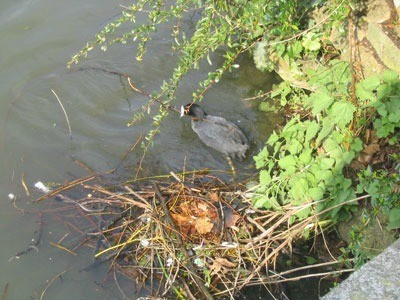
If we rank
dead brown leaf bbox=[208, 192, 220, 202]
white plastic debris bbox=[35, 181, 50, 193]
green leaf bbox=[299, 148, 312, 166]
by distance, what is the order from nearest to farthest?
green leaf bbox=[299, 148, 312, 166] < dead brown leaf bbox=[208, 192, 220, 202] < white plastic debris bbox=[35, 181, 50, 193]

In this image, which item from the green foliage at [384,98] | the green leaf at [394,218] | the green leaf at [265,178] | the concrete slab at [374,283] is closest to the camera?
the concrete slab at [374,283]

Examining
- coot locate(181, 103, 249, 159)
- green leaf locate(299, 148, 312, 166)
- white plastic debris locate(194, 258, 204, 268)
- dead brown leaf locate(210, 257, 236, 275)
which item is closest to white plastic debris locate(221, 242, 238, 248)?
dead brown leaf locate(210, 257, 236, 275)

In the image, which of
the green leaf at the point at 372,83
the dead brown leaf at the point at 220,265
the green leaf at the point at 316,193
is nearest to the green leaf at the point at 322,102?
the green leaf at the point at 372,83

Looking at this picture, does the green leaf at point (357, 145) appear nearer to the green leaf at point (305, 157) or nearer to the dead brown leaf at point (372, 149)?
the dead brown leaf at point (372, 149)

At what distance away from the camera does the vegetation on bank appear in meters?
4.24

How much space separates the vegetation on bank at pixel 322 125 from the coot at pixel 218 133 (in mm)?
327

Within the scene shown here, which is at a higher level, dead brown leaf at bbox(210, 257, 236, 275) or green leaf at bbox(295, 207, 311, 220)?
green leaf at bbox(295, 207, 311, 220)

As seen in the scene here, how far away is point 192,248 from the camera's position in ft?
14.7

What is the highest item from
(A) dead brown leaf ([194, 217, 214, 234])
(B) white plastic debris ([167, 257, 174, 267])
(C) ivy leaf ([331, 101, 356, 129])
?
(C) ivy leaf ([331, 101, 356, 129])

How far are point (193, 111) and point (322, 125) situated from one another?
4.44ft

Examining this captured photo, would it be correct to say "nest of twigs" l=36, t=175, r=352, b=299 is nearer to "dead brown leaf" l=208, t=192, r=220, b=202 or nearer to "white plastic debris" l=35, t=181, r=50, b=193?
"dead brown leaf" l=208, t=192, r=220, b=202

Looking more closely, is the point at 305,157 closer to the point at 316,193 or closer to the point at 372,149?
the point at 316,193

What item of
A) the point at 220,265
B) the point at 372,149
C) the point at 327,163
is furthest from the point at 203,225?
the point at 372,149

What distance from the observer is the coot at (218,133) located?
17.0ft
